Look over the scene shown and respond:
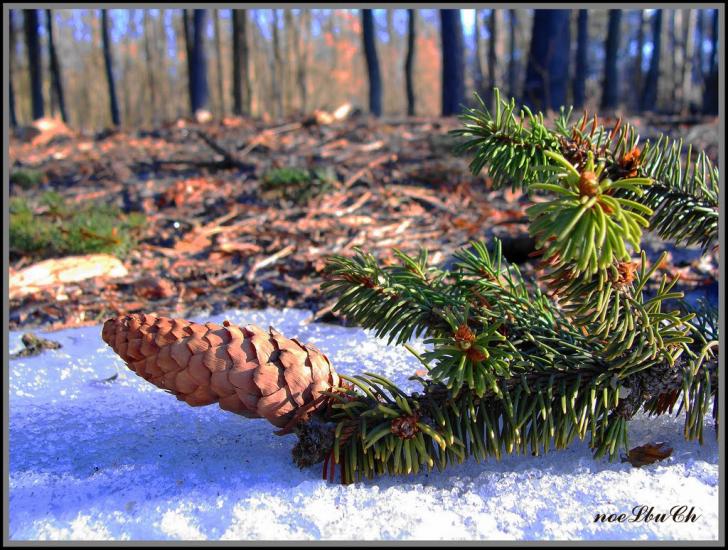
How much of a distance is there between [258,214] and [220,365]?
10.0ft

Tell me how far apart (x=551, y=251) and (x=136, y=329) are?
0.80 metres

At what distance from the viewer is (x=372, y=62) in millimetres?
13008

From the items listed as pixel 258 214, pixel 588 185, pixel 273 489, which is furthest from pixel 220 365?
pixel 258 214

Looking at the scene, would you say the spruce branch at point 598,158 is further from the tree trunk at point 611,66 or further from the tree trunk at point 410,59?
the tree trunk at point 410,59

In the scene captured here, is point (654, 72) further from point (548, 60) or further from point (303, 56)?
point (303, 56)

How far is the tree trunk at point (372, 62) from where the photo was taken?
12.5 metres

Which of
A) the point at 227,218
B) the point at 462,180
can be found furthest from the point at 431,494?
the point at 462,180

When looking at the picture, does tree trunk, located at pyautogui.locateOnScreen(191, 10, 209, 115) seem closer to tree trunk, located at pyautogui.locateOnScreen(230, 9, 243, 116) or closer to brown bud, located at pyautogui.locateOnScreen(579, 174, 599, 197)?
tree trunk, located at pyautogui.locateOnScreen(230, 9, 243, 116)

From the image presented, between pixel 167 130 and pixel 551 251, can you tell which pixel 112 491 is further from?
pixel 167 130

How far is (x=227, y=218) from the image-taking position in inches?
161

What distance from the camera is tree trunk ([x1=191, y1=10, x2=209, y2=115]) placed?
38.1ft

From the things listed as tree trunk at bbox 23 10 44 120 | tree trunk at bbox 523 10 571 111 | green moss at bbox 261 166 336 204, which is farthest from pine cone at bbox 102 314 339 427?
tree trunk at bbox 23 10 44 120

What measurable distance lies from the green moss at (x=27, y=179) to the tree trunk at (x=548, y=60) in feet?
20.5

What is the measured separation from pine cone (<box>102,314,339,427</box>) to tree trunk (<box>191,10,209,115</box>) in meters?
11.1
